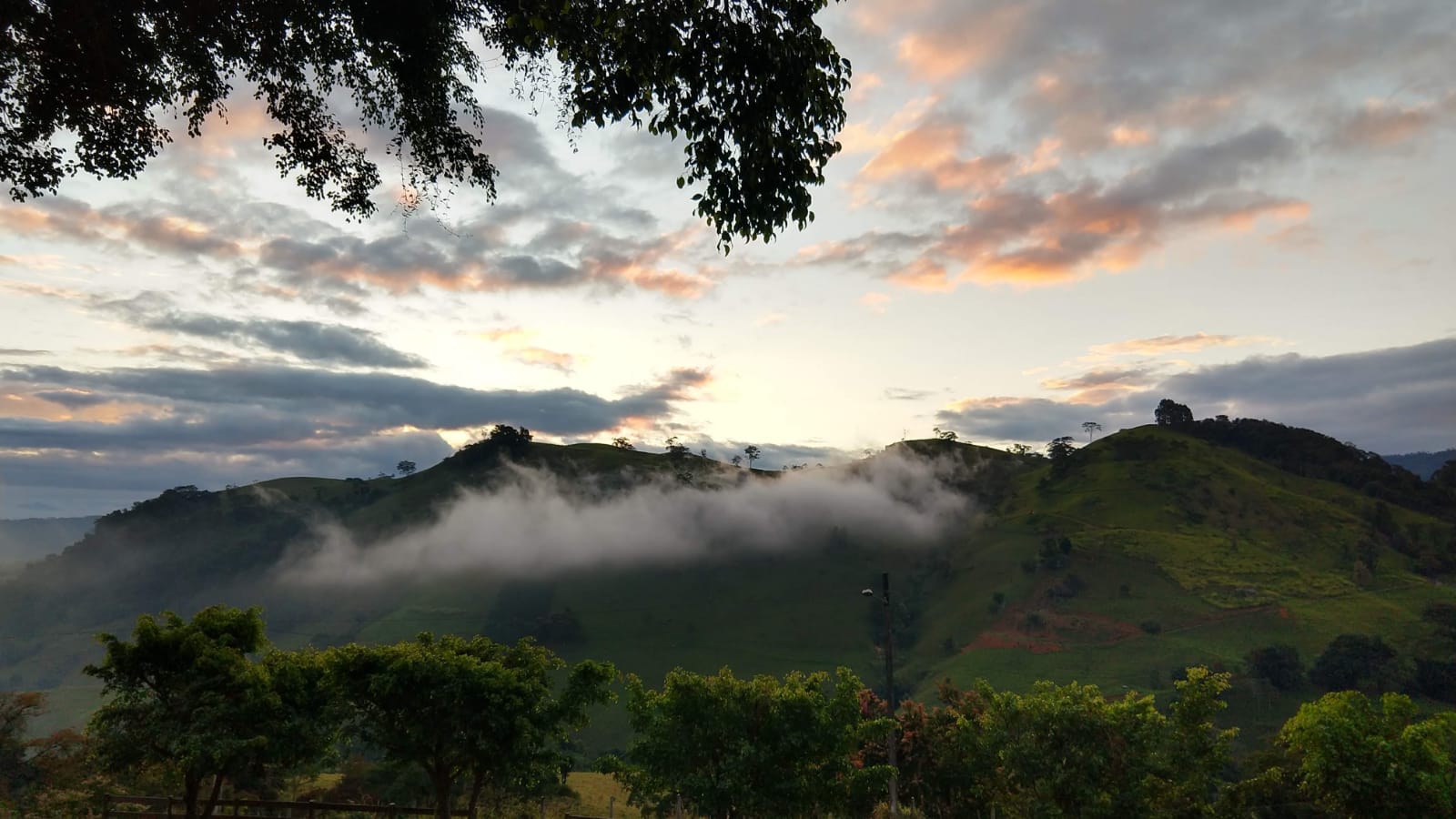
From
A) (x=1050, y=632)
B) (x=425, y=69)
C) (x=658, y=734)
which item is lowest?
(x=1050, y=632)

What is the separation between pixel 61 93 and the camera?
11.9 m

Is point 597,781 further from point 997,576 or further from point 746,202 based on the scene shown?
point 997,576

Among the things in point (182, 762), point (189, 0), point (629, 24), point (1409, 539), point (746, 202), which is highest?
point (189, 0)

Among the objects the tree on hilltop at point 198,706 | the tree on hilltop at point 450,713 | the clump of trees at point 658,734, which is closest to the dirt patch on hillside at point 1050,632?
the clump of trees at point 658,734

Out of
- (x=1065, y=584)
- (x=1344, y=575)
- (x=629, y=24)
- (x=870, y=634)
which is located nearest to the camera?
(x=629, y=24)

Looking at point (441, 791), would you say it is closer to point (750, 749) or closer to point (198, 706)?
point (198, 706)

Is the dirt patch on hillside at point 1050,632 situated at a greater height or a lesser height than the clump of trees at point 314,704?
lesser

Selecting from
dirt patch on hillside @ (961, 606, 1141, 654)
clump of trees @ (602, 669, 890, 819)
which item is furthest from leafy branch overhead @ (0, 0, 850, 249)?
dirt patch on hillside @ (961, 606, 1141, 654)

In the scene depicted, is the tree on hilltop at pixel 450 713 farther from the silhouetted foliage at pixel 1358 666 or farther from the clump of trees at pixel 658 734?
the silhouetted foliage at pixel 1358 666

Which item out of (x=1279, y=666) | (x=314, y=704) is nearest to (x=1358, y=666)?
(x=1279, y=666)

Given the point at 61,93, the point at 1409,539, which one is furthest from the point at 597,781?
the point at 1409,539

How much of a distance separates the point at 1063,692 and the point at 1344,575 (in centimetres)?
16676

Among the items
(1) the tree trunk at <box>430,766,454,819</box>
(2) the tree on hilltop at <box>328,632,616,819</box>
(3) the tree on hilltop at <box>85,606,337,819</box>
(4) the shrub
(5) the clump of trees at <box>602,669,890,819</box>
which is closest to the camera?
A: (3) the tree on hilltop at <box>85,606,337,819</box>

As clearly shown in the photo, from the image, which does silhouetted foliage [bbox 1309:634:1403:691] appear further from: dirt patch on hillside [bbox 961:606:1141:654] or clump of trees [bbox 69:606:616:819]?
clump of trees [bbox 69:606:616:819]
